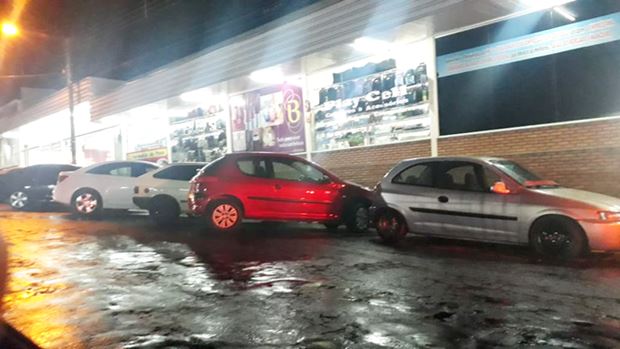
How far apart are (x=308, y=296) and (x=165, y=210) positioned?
24.8 feet

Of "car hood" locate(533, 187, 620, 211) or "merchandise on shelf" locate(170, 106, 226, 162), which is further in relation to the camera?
"merchandise on shelf" locate(170, 106, 226, 162)

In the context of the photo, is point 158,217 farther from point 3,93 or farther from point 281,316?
point 3,93

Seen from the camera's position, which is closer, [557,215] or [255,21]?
[557,215]

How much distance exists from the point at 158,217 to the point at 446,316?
29.6 ft

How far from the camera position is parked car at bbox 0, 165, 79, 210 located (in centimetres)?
1617

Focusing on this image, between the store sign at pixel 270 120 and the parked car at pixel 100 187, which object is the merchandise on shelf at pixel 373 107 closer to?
the store sign at pixel 270 120

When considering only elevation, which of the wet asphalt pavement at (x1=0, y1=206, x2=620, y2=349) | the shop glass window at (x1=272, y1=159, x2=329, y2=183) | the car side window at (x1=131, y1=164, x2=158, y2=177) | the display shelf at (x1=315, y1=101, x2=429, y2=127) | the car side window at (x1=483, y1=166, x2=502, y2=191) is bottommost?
the wet asphalt pavement at (x1=0, y1=206, x2=620, y2=349)

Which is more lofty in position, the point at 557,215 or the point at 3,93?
the point at 3,93

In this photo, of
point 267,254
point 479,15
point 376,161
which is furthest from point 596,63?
point 267,254

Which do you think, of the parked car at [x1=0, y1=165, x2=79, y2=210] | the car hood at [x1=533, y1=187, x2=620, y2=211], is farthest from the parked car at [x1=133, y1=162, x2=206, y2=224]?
the car hood at [x1=533, y1=187, x2=620, y2=211]

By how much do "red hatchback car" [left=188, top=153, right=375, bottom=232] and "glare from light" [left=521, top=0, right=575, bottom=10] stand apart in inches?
A: 208

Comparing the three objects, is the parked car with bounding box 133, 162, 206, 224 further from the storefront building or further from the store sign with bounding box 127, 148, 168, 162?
the store sign with bounding box 127, 148, 168, 162

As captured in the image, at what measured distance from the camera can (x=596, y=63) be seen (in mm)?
10344

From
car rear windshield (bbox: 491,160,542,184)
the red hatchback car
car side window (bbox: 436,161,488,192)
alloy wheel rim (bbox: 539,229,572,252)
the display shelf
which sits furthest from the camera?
the display shelf
